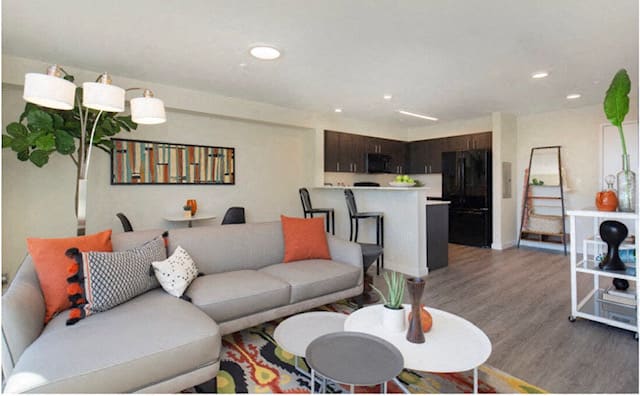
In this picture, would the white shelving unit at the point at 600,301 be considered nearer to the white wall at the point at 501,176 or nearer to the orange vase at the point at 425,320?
the orange vase at the point at 425,320

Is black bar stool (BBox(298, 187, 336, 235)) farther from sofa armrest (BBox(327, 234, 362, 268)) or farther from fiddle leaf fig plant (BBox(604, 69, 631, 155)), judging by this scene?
fiddle leaf fig plant (BBox(604, 69, 631, 155))

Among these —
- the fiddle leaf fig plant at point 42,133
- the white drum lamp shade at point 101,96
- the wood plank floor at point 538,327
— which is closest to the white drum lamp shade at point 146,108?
the white drum lamp shade at point 101,96

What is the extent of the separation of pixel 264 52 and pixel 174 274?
219 centimetres

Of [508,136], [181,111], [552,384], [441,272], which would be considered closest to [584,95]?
[508,136]

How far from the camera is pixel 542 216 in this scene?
586 centimetres

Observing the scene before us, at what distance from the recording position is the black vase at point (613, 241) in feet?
8.58

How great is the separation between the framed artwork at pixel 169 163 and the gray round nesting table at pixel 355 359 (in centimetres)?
372

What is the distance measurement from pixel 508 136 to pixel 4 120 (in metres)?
7.36

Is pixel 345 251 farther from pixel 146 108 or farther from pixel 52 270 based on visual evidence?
pixel 52 270

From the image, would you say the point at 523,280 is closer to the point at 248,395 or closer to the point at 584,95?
the point at 584,95

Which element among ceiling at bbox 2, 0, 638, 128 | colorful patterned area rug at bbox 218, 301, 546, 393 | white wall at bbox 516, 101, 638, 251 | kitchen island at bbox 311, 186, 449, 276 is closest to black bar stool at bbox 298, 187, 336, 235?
kitchen island at bbox 311, 186, 449, 276

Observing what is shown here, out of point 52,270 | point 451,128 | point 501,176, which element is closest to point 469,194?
point 501,176

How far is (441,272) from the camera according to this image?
4.29 m

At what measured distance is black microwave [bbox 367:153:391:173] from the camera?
6.75m
